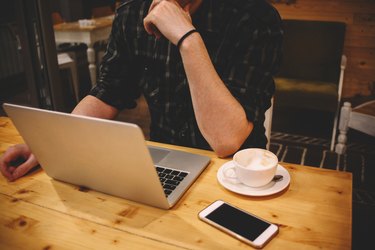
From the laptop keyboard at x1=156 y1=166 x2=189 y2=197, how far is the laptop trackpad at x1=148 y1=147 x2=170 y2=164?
51 millimetres

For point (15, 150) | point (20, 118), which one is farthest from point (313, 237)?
point (15, 150)

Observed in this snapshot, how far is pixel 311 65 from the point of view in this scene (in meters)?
3.37

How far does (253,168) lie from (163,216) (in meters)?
0.24

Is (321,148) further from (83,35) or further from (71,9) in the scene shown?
(71,9)

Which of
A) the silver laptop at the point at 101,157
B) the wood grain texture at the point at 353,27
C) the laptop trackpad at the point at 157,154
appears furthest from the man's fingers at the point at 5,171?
the wood grain texture at the point at 353,27

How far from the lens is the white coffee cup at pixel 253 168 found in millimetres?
833

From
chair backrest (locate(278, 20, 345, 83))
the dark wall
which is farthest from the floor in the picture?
the dark wall

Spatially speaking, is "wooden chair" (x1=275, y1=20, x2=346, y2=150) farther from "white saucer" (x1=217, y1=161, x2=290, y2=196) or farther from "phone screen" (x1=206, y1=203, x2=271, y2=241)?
"phone screen" (x1=206, y1=203, x2=271, y2=241)

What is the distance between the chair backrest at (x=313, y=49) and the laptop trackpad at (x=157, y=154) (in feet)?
8.76

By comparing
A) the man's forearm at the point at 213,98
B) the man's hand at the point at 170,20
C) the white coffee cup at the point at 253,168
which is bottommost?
the white coffee cup at the point at 253,168

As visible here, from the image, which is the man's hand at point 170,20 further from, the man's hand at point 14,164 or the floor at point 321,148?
the floor at point 321,148

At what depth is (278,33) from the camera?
3.85ft

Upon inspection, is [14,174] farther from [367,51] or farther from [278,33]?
[367,51]

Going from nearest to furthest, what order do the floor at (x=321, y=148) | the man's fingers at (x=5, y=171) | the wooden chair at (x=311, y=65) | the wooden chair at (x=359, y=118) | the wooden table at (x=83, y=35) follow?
the man's fingers at (x=5, y=171) → the floor at (x=321, y=148) → the wooden chair at (x=359, y=118) → the wooden chair at (x=311, y=65) → the wooden table at (x=83, y=35)
